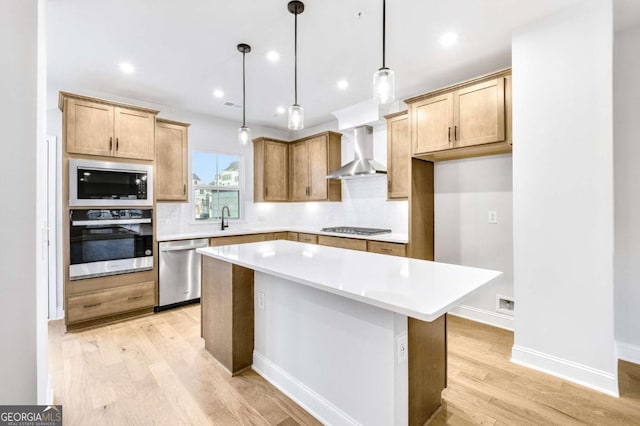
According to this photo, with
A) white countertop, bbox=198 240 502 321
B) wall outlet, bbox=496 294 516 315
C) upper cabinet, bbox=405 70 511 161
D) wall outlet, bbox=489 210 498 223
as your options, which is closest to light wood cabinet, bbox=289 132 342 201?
upper cabinet, bbox=405 70 511 161

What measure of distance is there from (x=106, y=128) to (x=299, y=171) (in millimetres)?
2824

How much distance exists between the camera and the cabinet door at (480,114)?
9.05ft

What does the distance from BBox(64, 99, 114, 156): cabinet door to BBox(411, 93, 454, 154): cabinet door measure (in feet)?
11.3

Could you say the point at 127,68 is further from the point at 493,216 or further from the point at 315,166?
the point at 493,216

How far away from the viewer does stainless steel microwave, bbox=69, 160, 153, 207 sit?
3137mm

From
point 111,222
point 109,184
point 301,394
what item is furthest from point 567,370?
point 109,184

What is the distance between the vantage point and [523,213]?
2.45 metres

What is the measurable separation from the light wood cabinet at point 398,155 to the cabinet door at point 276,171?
212cm

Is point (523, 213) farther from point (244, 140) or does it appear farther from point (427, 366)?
point (244, 140)

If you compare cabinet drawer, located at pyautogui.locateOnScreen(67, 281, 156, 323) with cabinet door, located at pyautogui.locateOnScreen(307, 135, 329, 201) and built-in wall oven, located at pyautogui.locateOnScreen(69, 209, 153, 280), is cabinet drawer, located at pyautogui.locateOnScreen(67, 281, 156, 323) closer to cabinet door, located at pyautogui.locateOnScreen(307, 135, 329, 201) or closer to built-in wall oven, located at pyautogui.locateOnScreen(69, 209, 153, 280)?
built-in wall oven, located at pyautogui.locateOnScreen(69, 209, 153, 280)

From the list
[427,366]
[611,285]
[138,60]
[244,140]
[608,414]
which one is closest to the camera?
[427,366]

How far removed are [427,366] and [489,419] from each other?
21.9 inches

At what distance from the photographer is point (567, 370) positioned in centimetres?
224

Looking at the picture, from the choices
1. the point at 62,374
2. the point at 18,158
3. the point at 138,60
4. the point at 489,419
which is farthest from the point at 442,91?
the point at 62,374
